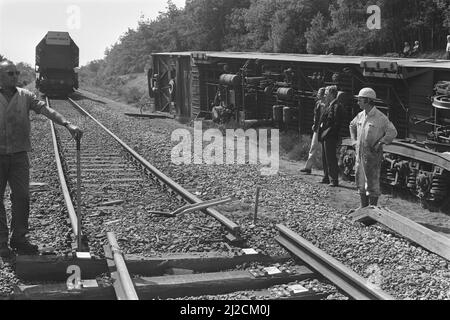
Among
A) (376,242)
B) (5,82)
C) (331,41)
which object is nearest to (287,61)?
(376,242)

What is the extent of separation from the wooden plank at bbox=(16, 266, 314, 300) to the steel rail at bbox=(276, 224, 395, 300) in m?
0.16

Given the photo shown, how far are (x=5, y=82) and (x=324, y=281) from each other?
3733 mm

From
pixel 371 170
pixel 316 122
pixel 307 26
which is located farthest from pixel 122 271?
pixel 307 26

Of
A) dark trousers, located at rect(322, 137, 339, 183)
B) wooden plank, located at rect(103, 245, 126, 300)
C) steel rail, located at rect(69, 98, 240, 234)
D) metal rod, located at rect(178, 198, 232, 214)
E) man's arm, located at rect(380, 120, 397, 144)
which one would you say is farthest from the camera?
dark trousers, located at rect(322, 137, 339, 183)

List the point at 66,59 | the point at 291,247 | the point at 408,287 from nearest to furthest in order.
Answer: the point at 408,287
the point at 291,247
the point at 66,59

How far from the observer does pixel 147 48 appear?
211 ft

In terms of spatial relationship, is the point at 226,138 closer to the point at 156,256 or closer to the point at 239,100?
the point at 239,100

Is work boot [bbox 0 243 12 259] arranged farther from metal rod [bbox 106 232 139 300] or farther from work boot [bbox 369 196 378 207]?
work boot [bbox 369 196 378 207]

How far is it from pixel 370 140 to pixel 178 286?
3826 millimetres

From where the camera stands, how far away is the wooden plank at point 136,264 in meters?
5.84

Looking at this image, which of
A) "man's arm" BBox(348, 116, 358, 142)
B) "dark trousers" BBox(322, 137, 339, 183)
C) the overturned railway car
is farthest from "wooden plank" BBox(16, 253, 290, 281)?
"dark trousers" BBox(322, 137, 339, 183)

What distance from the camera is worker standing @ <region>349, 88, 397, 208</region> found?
27.0 feet

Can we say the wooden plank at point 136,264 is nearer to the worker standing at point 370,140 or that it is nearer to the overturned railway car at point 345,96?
the worker standing at point 370,140

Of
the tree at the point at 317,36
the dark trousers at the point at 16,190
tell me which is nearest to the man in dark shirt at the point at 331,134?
the dark trousers at the point at 16,190
